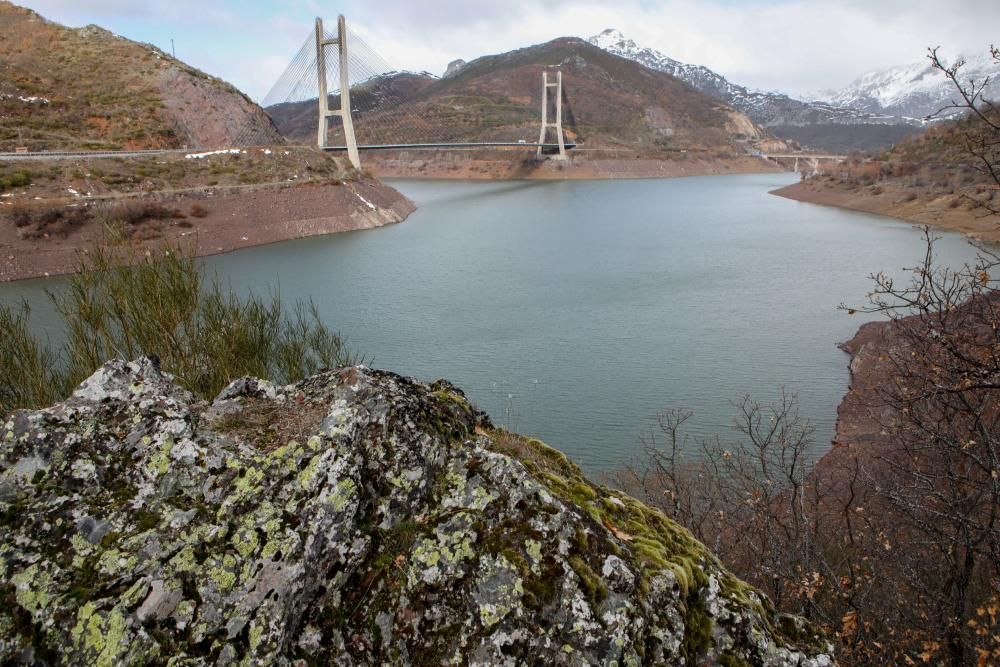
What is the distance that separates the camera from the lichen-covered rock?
1.99 m

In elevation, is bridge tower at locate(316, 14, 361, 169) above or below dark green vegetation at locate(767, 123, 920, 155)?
below

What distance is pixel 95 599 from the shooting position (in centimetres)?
197

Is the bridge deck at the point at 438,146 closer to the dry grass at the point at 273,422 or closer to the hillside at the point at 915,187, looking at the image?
the hillside at the point at 915,187

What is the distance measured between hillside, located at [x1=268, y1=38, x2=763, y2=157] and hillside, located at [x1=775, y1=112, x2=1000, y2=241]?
32261 millimetres

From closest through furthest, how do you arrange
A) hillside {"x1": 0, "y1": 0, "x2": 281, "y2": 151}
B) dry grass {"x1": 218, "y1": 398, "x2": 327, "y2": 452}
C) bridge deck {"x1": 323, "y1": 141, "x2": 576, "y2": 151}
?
dry grass {"x1": 218, "y1": 398, "x2": 327, "y2": 452} < hillside {"x1": 0, "y1": 0, "x2": 281, "y2": 151} < bridge deck {"x1": 323, "y1": 141, "x2": 576, "y2": 151}

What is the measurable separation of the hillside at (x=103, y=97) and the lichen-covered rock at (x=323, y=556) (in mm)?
37130

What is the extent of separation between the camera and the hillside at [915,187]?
30008 millimetres

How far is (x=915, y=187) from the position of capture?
3781 cm

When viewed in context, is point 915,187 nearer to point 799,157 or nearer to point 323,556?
point 323,556

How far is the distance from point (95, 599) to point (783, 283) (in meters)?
22.4

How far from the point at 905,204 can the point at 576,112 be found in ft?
252

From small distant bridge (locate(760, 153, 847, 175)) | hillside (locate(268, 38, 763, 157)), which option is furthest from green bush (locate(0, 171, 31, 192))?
small distant bridge (locate(760, 153, 847, 175))

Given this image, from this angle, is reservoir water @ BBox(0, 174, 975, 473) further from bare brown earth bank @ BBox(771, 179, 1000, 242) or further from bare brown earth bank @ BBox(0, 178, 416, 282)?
bare brown earth bank @ BBox(771, 179, 1000, 242)

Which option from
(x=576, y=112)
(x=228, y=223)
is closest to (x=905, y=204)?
(x=228, y=223)
